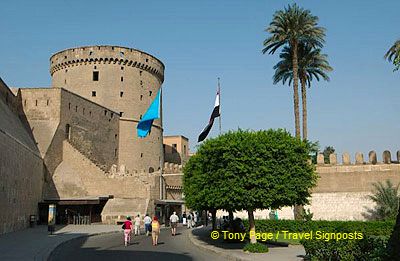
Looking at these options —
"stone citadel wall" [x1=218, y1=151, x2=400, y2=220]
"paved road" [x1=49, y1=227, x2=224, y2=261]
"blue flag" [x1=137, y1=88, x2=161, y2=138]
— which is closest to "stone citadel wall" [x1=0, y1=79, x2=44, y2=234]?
"paved road" [x1=49, y1=227, x2=224, y2=261]

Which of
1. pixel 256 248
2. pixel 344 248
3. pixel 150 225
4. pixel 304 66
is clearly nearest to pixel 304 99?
pixel 304 66

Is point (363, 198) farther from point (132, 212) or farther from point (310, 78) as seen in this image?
point (132, 212)

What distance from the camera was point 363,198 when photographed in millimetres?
31922

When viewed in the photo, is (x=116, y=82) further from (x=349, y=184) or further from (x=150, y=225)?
(x=349, y=184)

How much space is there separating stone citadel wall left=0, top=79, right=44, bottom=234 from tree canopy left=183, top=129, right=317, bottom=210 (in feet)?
38.6

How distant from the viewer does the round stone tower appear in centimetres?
5181

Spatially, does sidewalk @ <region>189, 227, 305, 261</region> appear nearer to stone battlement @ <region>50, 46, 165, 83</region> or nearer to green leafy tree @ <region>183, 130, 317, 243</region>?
green leafy tree @ <region>183, 130, 317, 243</region>

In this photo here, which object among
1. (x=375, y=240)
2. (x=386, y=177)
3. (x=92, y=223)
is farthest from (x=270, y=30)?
(x=375, y=240)

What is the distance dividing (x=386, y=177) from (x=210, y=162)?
19.9m

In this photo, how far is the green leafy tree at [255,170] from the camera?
15734 mm

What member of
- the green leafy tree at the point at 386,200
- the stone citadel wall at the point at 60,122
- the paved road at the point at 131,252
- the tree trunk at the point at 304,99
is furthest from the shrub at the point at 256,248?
the stone citadel wall at the point at 60,122

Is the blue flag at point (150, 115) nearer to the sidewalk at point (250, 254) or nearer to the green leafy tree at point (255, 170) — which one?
the sidewalk at point (250, 254)

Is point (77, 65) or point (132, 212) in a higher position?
point (77, 65)

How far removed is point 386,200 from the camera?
1136 inches
